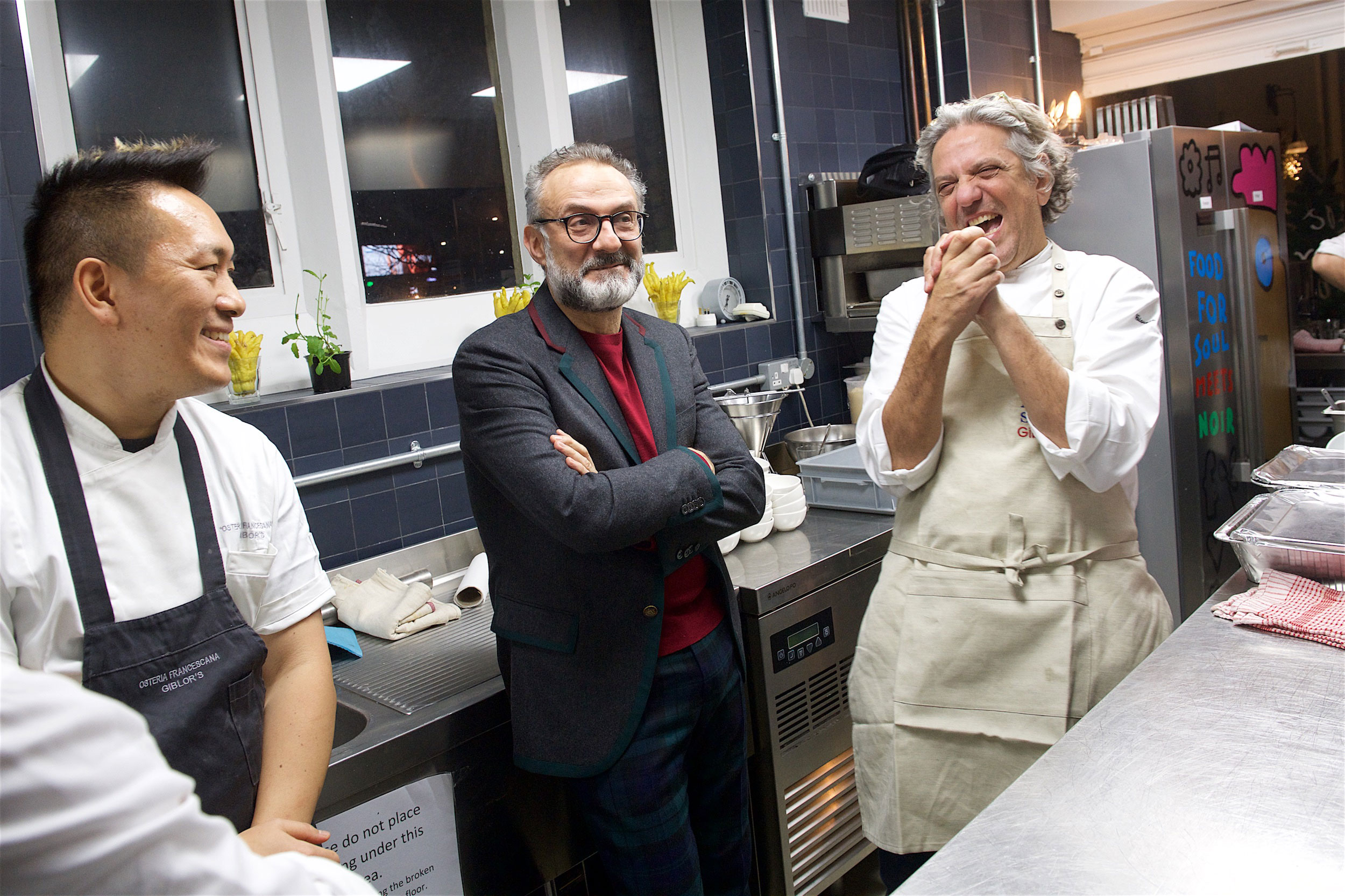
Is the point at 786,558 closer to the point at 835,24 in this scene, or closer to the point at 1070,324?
the point at 1070,324

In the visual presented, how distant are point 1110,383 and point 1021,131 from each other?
47 centimetres

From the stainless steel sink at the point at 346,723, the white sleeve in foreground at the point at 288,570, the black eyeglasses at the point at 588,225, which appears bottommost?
the stainless steel sink at the point at 346,723

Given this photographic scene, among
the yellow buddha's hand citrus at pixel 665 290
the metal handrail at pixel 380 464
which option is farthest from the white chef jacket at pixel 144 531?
the yellow buddha's hand citrus at pixel 665 290

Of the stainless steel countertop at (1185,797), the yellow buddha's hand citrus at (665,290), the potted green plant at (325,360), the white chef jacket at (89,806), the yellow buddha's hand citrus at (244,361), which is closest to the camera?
the white chef jacket at (89,806)

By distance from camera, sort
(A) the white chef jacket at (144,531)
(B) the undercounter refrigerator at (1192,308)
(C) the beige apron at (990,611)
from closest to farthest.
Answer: (A) the white chef jacket at (144,531) → (C) the beige apron at (990,611) → (B) the undercounter refrigerator at (1192,308)

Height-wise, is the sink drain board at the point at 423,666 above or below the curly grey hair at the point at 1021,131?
below

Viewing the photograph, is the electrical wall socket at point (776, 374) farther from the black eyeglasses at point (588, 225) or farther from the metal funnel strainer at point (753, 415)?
the black eyeglasses at point (588, 225)

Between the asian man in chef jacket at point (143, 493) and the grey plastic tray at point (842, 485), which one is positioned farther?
the grey plastic tray at point (842, 485)

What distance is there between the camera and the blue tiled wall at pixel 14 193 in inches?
73.9

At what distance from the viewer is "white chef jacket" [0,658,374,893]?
0.45 metres

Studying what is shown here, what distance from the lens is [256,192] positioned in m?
2.53

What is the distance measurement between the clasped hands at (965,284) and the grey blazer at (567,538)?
0.47 metres

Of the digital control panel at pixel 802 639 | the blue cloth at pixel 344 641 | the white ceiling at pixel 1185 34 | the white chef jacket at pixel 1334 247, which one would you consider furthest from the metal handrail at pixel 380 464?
the white ceiling at pixel 1185 34

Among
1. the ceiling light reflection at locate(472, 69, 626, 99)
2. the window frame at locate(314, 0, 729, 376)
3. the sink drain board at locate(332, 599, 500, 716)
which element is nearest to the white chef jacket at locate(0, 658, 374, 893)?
the sink drain board at locate(332, 599, 500, 716)
